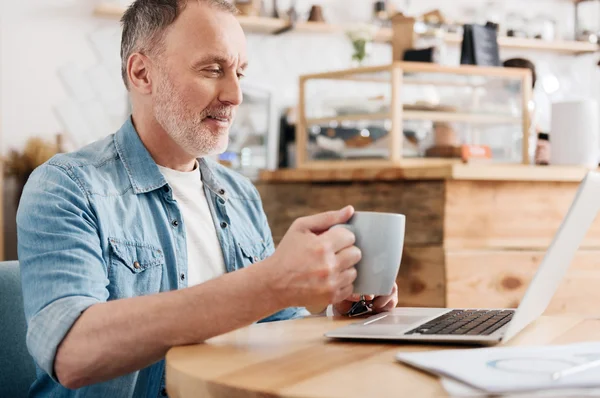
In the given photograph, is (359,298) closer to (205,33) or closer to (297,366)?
(297,366)

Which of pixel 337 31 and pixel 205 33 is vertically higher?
pixel 337 31

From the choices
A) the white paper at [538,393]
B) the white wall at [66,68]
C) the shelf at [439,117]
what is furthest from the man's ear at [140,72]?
the white wall at [66,68]

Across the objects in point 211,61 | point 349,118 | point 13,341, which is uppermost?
point 211,61

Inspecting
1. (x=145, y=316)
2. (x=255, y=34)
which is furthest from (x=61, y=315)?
(x=255, y=34)

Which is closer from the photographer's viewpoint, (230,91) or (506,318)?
(506,318)

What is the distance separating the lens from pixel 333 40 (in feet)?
14.2

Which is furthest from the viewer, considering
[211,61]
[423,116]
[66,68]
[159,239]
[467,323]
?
[66,68]

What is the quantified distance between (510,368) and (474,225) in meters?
1.61

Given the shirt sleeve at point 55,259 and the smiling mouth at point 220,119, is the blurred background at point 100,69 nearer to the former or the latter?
the smiling mouth at point 220,119

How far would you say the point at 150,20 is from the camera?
1417 millimetres

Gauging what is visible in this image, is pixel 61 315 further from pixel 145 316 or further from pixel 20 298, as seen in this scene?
pixel 20 298

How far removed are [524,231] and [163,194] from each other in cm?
140

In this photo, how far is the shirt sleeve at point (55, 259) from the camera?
0.95m

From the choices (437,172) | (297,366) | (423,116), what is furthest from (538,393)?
(423,116)
